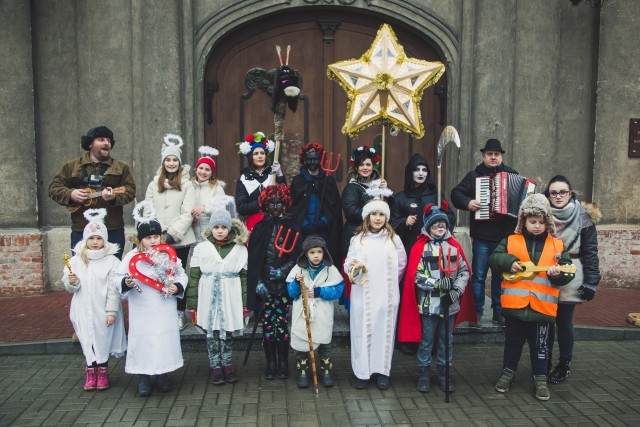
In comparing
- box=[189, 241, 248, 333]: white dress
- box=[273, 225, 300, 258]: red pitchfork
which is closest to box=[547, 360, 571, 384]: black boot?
box=[273, 225, 300, 258]: red pitchfork

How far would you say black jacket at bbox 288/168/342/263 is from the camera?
6441mm

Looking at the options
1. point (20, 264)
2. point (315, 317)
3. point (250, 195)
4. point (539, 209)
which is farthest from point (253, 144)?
point (20, 264)

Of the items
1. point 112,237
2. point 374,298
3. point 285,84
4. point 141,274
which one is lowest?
point 374,298

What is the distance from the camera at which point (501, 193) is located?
21.0 ft

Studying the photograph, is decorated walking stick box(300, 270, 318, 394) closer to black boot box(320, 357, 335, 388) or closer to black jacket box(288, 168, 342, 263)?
black boot box(320, 357, 335, 388)

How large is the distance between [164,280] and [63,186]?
5.75ft

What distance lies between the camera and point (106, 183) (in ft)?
20.8

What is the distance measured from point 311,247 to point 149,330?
4.93 feet

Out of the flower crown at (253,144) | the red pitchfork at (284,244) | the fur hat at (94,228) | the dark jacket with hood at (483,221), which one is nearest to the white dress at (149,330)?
the fur hat at (94,228)

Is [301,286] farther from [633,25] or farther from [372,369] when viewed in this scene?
[633,25]

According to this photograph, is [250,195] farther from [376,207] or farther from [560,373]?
[560,373]

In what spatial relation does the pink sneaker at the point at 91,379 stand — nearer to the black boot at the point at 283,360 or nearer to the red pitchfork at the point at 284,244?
the black boot at the point at 283,360

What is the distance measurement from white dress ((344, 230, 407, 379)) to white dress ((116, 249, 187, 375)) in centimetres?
156

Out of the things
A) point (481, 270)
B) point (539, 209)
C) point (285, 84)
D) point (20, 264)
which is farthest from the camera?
point (20, 264)
